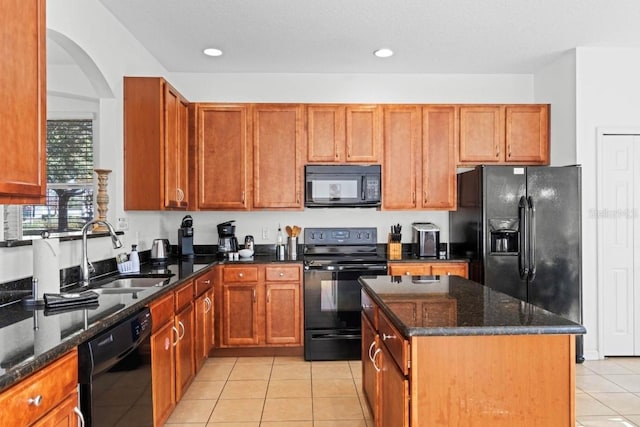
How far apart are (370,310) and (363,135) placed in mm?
2175

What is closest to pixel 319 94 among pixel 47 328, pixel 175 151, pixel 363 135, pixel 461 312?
pixel 363 135

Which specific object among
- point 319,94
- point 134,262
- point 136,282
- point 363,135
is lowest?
point 136,282

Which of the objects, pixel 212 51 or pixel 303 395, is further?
pixel 212 51

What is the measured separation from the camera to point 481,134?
426 cm

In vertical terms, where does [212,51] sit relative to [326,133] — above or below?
above

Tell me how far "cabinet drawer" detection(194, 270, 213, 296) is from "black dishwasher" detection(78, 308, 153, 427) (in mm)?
1034

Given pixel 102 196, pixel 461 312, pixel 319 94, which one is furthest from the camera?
pixel 319 94

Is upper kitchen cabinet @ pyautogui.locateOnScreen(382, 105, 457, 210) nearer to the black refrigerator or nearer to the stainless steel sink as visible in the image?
the black refrigerator

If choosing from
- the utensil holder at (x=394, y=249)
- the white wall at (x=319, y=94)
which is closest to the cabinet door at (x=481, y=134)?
the white wall at (x=319, y=94)

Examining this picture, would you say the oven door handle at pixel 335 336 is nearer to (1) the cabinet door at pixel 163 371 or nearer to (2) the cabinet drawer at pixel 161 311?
(1) the cabinet door at pixel 163 371

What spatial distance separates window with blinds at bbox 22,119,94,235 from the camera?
3.95 metres

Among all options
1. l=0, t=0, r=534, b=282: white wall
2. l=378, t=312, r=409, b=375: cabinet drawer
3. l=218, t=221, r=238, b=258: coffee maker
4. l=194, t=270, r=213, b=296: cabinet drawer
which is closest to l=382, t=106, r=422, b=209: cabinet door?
l=0, t=0, r=534, b=282: white wall

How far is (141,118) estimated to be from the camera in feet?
10.9

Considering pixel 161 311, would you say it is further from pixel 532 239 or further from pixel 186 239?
pixel 532 239
